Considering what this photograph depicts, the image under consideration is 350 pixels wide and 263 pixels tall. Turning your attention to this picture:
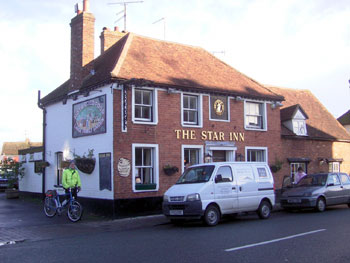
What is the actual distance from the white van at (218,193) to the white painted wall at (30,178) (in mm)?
10955

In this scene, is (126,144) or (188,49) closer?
(126,144)

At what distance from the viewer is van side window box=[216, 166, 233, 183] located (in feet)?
42.4

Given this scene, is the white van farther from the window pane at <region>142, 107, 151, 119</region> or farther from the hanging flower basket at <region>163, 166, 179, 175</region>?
the window pane at <region>142, 107, 151, 119</region>

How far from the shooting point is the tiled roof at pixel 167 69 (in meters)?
17.0

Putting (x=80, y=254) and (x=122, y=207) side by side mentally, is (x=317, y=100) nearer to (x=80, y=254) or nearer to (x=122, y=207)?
(x=122, y=207)

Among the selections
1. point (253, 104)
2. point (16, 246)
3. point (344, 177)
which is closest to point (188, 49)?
point (253, 104)

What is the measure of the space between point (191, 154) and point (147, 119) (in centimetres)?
286

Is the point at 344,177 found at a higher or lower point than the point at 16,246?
higher

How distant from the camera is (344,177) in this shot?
57.1ft

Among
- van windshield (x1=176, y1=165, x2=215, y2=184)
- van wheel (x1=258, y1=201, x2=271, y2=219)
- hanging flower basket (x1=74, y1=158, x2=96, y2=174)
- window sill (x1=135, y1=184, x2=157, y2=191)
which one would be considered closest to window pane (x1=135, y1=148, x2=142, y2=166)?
window sill (x1=135, y1=184, x2=157, y2=191)

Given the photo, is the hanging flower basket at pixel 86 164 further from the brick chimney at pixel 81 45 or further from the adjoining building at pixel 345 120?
the adjoining building at pixel 345 120

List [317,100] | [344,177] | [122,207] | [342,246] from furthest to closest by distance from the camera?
[317,100], [344,177], [122,207], [342,246]

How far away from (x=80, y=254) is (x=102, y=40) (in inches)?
626

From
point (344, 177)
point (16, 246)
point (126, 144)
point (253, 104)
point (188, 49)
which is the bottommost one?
point (16, 246)
